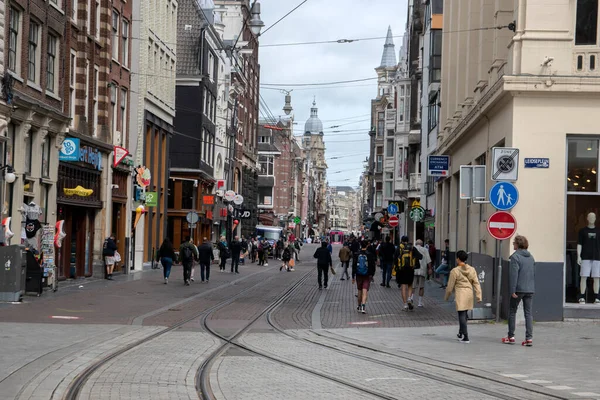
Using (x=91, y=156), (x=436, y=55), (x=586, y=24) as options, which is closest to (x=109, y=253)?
(x=91, y=156)

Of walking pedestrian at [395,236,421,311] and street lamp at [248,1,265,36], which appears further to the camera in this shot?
street lamp at [248,1,265,36]

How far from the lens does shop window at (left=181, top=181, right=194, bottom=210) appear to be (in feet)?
197

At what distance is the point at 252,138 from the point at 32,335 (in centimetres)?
7990

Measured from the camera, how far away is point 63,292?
1075 inches

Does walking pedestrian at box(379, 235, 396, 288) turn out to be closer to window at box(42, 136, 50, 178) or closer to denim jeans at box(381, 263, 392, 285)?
denim jeans at box(381, 263, 392, 285)

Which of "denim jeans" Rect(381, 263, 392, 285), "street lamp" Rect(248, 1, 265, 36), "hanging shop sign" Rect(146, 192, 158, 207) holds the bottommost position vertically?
"denim jeans" Rect(381, 263, 392, 285)

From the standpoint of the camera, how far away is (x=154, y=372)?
1152 cm

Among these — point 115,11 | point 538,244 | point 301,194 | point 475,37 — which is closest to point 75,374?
point 538,244

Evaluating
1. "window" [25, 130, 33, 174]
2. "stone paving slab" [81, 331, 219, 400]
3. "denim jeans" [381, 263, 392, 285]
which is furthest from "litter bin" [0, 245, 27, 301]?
"denim jeans" [381, 263, 392, 285]

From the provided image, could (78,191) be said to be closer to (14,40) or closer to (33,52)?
(33,52)

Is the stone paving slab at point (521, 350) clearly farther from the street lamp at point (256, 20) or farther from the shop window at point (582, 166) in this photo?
the street lamp at point (256, 20)

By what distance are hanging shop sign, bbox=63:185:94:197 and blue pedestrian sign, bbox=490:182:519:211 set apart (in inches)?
720

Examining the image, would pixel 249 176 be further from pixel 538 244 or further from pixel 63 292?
pixel 538 244

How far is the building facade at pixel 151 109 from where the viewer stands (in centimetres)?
4350
